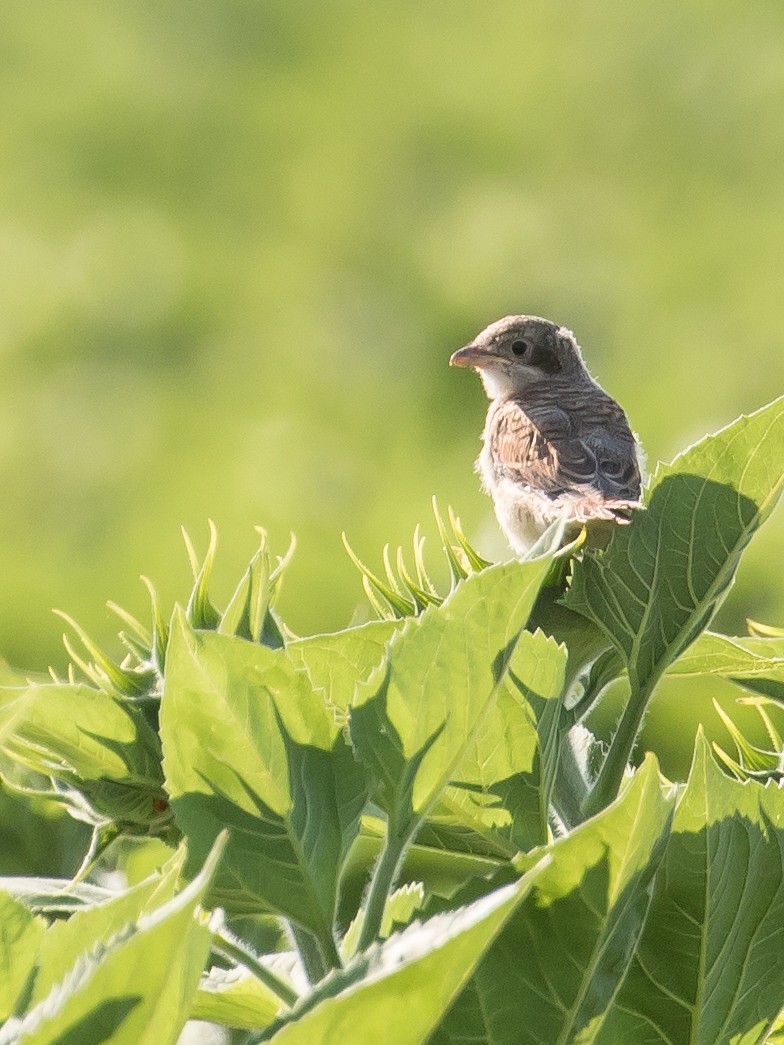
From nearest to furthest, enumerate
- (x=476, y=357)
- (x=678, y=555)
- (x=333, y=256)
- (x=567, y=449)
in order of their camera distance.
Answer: (x=678, y=555) → (x=567, y=449) → (x=476, y=357) → (x=333, y=256)

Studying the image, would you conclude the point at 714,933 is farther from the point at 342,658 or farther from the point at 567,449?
the point at 567,449

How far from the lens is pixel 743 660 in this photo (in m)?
0.59

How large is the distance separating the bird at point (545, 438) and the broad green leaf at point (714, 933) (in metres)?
0.37

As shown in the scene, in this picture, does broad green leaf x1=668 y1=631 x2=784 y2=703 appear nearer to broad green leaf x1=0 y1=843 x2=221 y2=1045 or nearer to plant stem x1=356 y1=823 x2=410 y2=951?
plant stem x1=356 y1=823 x2=410 y2=951

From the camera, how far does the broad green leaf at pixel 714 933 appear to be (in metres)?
0.45

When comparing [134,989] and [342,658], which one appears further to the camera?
[342,658]

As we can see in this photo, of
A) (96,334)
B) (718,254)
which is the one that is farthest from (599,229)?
(96,334)

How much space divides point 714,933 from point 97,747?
8.8 inches

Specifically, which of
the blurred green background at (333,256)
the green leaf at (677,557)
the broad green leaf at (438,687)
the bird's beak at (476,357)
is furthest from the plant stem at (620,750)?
the blurred green background at (333,256)

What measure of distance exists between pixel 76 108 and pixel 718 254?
2.60 m

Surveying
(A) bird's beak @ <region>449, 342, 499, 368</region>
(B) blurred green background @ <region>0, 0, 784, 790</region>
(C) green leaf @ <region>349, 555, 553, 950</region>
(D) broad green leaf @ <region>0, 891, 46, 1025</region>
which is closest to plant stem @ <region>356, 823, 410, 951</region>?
(C) green leaf @ <region>349, 555, 553, 950</region>

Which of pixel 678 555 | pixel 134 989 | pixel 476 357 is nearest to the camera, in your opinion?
pixel 134 989

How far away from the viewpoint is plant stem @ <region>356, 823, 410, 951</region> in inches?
17.4

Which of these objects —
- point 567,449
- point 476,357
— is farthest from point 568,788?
point 476,357
